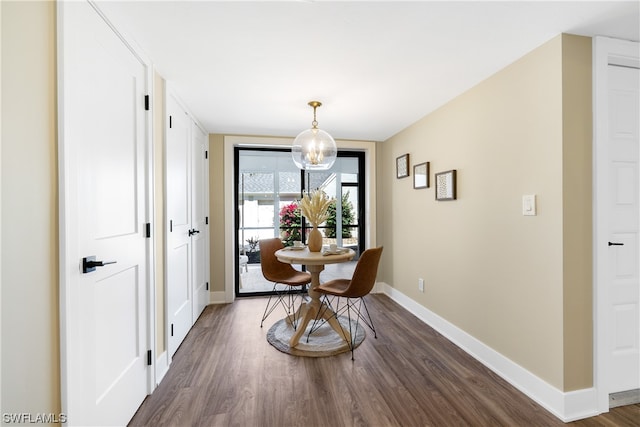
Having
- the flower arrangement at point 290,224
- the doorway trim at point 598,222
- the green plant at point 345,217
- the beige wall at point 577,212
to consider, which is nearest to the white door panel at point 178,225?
the flower arrangement at point 290,224

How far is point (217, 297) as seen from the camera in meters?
3.82

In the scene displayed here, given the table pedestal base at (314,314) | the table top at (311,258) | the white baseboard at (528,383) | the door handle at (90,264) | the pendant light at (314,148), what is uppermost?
the pendant light at (314,148)

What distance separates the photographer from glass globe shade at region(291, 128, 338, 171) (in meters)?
2.59

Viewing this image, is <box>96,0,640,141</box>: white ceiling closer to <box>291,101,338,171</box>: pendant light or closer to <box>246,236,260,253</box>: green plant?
<box>291,101,338,171</box>: pendant light

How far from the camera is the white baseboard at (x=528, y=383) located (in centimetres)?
169

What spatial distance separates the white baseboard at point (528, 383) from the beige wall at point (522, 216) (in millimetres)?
52

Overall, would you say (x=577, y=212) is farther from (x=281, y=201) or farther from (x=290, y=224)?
(x=281, y=201)

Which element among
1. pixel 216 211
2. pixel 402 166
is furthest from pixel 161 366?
pixel 402 166

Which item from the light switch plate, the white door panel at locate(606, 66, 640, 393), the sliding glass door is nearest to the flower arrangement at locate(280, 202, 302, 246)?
the sliding glass door

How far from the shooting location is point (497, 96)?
2.16m

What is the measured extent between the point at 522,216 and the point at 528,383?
1.09 m

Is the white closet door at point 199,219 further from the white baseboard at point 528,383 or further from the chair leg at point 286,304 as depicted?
the white baseboard at point 528,383

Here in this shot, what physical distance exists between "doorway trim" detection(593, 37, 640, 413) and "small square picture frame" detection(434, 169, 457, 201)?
40.1 inches

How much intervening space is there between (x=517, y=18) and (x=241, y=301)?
12.7ft
